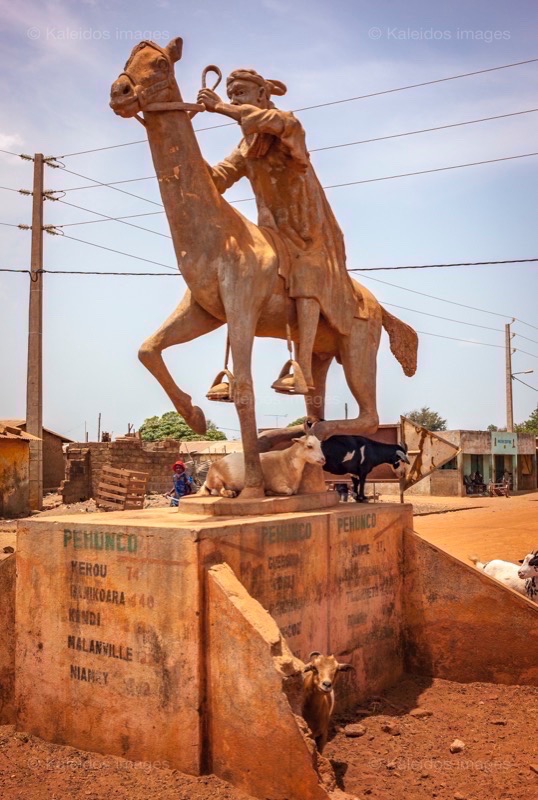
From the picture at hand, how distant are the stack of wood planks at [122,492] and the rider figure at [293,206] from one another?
12997 mm

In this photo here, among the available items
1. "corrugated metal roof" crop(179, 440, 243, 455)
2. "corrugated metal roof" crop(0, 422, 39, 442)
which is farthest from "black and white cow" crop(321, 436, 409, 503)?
"corrugated metal roof" crop(179, 440, 243, 455)

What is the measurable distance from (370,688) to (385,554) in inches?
39.2

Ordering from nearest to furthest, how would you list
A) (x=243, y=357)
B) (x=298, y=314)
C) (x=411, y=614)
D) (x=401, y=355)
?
1. (x=243, y=357)
2. (x=298, y=314)
3. (x=411, y=614)
4. (x=401, y=355)

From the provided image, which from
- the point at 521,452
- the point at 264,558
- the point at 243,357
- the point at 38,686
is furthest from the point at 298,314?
the point at 521,452

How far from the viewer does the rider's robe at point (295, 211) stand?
18.1 feet

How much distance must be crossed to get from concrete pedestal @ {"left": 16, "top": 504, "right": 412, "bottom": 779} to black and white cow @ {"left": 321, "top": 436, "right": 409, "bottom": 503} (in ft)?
3.12

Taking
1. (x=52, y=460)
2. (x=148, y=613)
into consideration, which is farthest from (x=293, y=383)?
(x=52, y=460)

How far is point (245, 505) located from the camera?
486 centimetres

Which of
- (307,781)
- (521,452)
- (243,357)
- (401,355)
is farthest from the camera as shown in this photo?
(521,452)

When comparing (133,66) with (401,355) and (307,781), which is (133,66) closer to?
(401,355)

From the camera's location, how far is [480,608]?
18.8 feet

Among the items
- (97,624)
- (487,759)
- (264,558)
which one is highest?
(264,558)

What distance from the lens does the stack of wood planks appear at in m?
18.0

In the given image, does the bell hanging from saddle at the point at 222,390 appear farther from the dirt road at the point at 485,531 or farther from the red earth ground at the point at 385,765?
the dirt road at the point at 485,531
